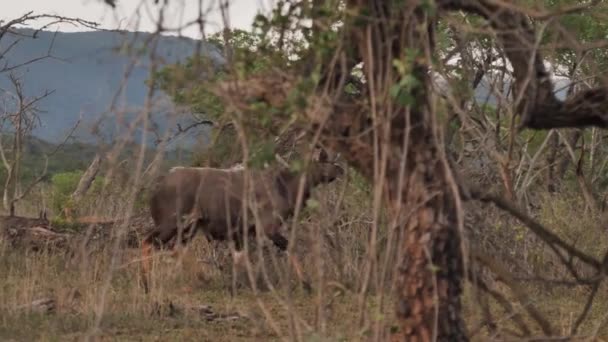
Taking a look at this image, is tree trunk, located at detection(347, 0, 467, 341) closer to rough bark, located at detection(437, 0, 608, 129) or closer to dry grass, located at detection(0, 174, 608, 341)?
rough bark, located at detection(437, 0, 608, 129)

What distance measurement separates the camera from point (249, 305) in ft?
38.3

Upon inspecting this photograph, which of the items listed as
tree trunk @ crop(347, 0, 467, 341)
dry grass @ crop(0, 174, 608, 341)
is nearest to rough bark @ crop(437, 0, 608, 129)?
tree trunk @ crop(347, 0, 467, 341)

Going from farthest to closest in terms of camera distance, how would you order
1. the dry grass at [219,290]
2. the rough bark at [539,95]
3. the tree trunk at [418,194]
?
the dry grass at [219,290], the rough bark at [539,95], the tree trunk at [418,194]

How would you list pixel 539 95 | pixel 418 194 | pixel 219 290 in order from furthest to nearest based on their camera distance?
pixel 219 290 → pixel 539 95 → pixel 418 194

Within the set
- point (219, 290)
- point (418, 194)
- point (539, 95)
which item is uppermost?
point (539, 95)

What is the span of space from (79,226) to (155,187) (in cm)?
121

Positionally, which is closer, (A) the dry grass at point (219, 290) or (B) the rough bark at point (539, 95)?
(B) the rough bark at point (539, 95)

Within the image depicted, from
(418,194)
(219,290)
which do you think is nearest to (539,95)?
(418,194)

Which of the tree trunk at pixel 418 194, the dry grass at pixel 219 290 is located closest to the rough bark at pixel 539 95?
the tree trunk at pixel 418 194

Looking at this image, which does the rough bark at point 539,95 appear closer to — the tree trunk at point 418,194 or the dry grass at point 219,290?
the tree trunk at point 418,194

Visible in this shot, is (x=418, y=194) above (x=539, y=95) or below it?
below

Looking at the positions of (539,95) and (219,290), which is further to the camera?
(219,290)

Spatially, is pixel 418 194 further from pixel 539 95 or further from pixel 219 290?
pixel 219 290

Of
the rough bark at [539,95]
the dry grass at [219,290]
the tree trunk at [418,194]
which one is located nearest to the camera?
the tree trunk at [418,194]
